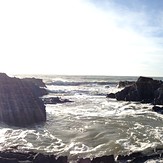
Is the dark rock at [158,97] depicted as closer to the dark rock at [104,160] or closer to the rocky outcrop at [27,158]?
the dark rock at [104,160]

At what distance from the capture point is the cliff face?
24797mm

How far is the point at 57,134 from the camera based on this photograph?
813 inches

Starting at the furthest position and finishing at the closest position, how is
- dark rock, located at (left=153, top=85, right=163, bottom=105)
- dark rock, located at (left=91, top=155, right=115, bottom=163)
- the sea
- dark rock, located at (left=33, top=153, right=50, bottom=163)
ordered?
dark rock, located at (left=153, top=85, right=163, bottom=105)
the sea
dark rock, located at (left=91, top=155, right=115, bottom=163)
dark rock, located at (left=33, top=153, right=50, bottom=163)

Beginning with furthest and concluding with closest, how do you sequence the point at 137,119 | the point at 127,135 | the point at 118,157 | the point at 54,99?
the point at 54,99
the point at 137,119
the point at 127,135
the point at 118,157

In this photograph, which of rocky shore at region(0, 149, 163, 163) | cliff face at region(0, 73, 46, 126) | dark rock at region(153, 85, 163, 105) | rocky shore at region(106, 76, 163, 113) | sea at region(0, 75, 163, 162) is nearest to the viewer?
rocky shore at region(0, 149, 163, 163)

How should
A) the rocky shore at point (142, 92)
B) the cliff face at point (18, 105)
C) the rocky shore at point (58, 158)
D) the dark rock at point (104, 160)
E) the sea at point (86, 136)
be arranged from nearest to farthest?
the rocky shore at point (58, 158) → the dark rock at point (104, 160) → the sea at point (86, 136) → the cliff face at point (18, 105) → the rocky shore at point (142, 92)

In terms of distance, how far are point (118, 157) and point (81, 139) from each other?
457 cm

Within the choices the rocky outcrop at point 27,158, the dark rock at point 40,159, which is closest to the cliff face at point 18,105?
the rocky outcrop at point 27,158

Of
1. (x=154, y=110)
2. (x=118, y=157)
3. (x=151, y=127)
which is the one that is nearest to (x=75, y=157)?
(x=118, y=157)

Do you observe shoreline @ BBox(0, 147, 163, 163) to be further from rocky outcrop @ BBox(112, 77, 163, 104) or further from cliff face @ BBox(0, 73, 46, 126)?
rocky outcrop @ BBox(112, 77, 163, 104)

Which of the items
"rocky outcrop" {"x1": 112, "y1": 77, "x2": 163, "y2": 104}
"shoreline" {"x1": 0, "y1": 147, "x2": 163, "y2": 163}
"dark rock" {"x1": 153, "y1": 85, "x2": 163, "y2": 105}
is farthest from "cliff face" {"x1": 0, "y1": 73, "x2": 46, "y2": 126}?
"rocky outcrop" {"x1": 112, "y1": 77, "x2": 163, "y2": 104}

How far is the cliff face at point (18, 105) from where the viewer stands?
2480 centimetres

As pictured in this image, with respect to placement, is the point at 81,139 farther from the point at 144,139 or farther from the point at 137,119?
the point at 137,119

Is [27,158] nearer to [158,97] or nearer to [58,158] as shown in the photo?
[58,158]
